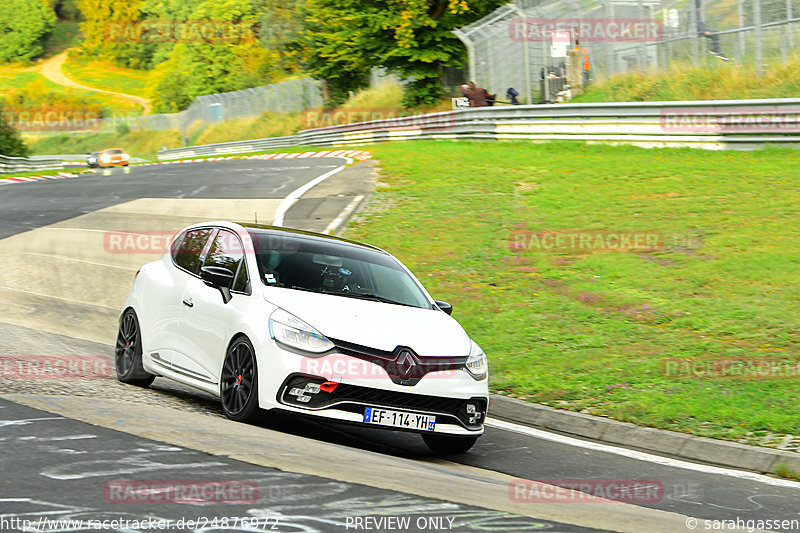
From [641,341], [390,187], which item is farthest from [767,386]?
[390,187]

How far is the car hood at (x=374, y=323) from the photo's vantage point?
7.18 meters

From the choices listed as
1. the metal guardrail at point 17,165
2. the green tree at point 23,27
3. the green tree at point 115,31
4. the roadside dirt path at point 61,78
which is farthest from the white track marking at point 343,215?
the green tree at point 23,27

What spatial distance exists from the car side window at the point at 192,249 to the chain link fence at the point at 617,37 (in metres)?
18.1

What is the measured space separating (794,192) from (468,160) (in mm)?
9574

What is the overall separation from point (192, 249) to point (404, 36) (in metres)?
36.8

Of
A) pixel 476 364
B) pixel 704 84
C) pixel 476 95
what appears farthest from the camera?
pixel 476 95

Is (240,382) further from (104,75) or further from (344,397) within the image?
(104,75)

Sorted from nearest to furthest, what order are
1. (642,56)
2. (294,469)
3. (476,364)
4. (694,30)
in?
(294,469) → (476,364) → (694,30) → (642,56)

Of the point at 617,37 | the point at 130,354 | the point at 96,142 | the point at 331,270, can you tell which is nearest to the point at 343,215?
Result: the point at 130,354

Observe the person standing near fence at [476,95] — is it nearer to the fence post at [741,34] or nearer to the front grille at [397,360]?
the fence post at [741,34]

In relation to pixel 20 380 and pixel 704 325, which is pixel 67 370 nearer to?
pixel 20 380

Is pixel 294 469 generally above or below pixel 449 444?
above

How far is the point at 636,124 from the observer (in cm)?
2423

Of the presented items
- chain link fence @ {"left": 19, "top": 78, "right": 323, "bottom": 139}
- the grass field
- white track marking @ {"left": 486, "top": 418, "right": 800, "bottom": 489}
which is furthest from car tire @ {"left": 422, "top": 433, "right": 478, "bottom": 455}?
chain link fence @ {"left": 19, "top": 78, "right": 323, "bottom": 139}
